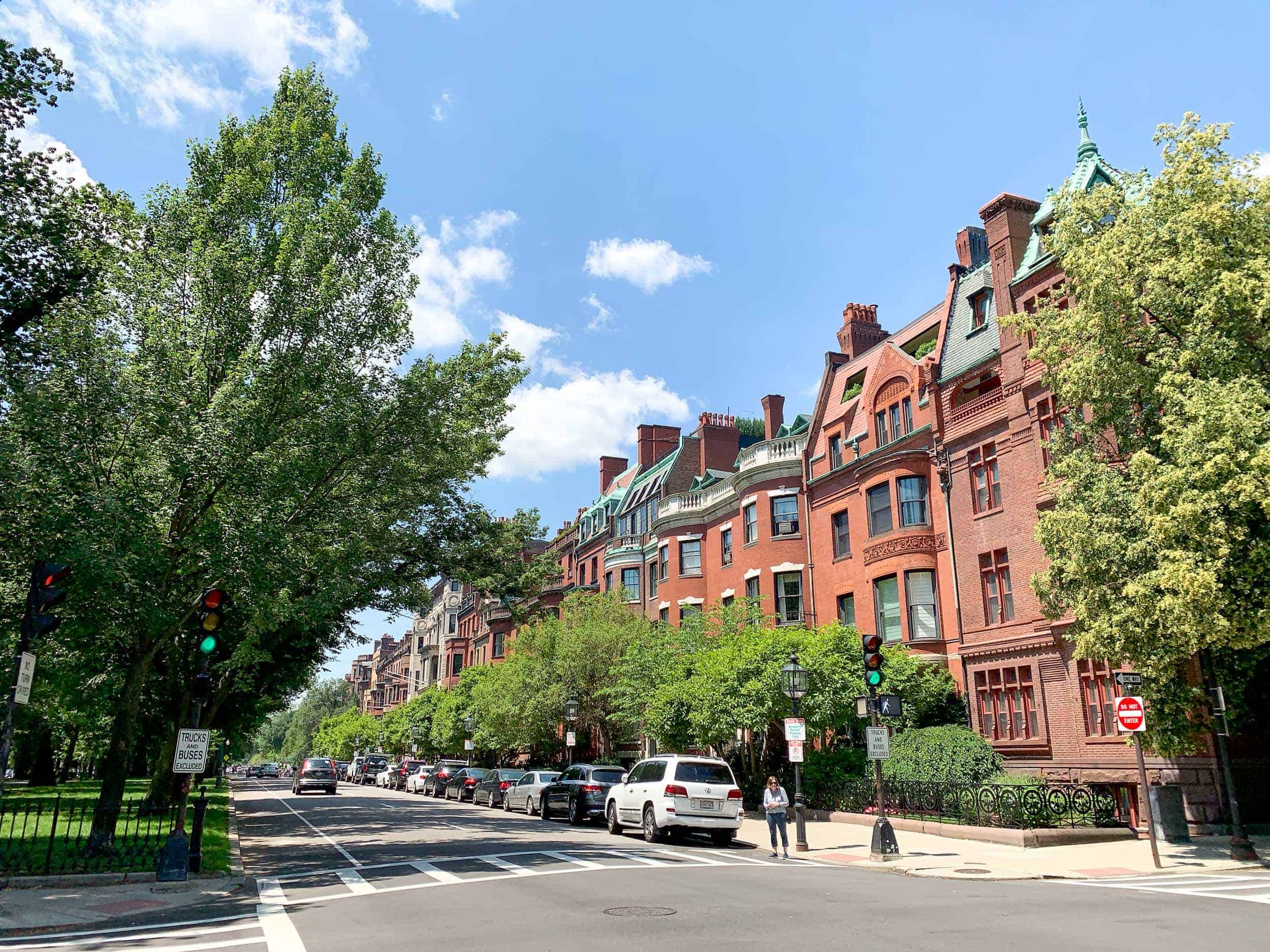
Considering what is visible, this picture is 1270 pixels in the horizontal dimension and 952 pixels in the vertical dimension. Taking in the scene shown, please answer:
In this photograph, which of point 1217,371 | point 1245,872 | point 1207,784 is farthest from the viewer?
point 1207,784

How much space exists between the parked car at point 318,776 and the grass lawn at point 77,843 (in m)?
20.2

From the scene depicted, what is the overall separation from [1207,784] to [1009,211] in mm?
17514

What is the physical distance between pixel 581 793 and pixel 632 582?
23.4 meters

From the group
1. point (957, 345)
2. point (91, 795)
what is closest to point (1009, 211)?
point (957, 345)

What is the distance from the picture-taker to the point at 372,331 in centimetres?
2189

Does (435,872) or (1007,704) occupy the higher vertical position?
(1007,704)

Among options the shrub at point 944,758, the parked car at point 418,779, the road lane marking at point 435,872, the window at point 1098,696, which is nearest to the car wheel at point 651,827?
the road lane marking at point 435,872

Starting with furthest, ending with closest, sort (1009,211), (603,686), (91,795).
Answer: (603,686), (91,795), (1009,211)

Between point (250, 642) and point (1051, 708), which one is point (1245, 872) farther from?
point (250, 642)

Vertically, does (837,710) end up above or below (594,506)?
below

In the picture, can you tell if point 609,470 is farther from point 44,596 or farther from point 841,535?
point 44,596

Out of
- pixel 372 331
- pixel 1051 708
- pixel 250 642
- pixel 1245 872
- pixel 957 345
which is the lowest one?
pixel 1245 872

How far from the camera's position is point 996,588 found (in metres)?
26.6

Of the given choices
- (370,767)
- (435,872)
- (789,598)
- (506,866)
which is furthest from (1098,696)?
(370,767)
